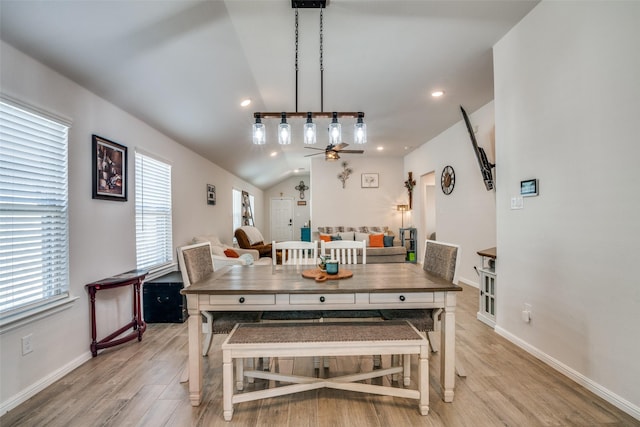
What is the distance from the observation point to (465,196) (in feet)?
15.7

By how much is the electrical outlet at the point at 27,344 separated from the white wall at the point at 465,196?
472 cm

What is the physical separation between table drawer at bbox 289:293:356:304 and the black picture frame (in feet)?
6.79

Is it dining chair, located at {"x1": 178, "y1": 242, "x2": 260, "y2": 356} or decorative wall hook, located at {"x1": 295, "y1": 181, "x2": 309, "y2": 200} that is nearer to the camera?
dining chair, located at {"x1": 178, "y1": 242, "x2": 260, "y2": 356}

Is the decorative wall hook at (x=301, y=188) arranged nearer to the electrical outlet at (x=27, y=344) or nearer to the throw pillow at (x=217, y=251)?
the throw pillow at (x=217, y=251)

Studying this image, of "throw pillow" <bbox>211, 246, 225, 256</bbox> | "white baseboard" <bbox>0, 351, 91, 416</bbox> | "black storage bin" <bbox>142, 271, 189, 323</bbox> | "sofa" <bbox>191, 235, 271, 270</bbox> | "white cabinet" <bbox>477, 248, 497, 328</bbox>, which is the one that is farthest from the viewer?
"throw pillow" <bbox>211, 246, 225, 256</bbox>

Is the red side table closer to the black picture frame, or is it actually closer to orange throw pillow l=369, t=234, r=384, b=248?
the black picture frame

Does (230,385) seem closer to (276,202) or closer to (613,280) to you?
(613,280)

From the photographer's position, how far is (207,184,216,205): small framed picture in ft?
18.0

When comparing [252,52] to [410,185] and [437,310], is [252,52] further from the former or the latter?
[410,185]

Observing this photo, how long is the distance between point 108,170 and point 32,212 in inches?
32.3

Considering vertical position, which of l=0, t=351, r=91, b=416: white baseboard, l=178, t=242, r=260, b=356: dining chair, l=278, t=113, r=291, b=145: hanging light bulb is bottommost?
l=0, t=351, r=91, b=416: white baseboard

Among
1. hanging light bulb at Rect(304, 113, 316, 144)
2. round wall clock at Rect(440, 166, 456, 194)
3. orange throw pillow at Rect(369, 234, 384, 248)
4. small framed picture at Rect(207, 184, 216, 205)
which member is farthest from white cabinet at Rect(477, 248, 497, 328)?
small framed picture at Rect(207, 184, 216, 205)

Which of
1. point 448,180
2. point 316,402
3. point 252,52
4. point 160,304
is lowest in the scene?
point 316,402

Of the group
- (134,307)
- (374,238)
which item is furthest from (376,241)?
(134,307)
